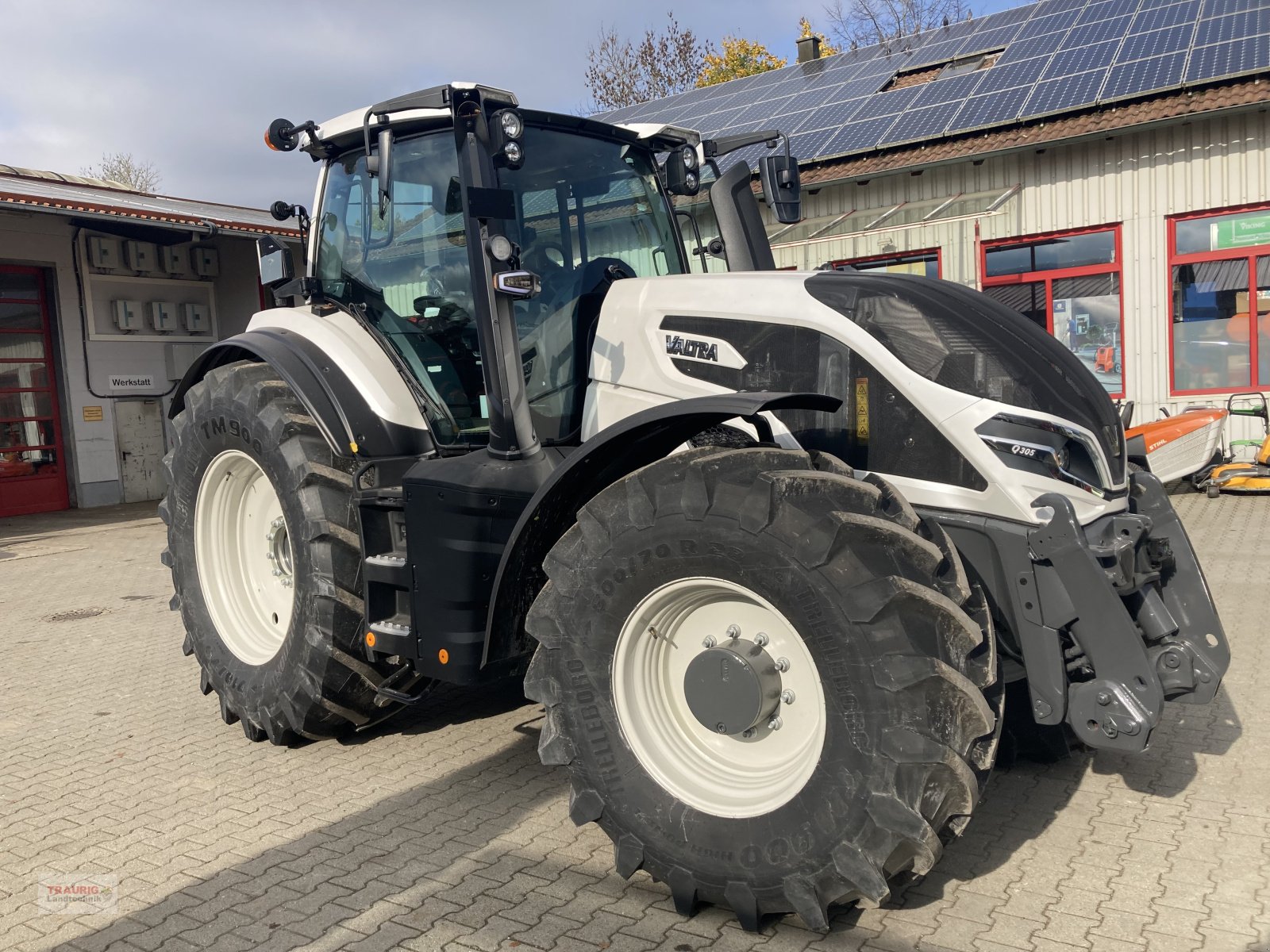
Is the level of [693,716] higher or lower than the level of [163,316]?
lower

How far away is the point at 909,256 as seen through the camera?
1321cm

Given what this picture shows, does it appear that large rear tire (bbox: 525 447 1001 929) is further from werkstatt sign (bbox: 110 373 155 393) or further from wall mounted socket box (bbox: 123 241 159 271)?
wall mounted socket box (bbox: 123 241 159 271)

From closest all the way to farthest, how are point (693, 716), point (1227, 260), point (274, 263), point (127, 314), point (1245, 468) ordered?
point (693, 716), point (274, 263), point (1245, 468), point (1227, 260), point (127, 314)

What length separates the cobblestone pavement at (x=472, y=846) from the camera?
3088 millimetres

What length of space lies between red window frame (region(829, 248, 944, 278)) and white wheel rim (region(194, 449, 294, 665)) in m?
9.01

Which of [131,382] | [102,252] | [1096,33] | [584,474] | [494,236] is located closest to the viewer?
[584,474]

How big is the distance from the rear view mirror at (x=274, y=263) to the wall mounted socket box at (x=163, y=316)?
502 inches

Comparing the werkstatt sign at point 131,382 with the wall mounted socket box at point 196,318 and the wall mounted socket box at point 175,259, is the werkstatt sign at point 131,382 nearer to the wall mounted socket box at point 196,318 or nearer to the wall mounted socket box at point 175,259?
the wall mounted socket box at point 196,318

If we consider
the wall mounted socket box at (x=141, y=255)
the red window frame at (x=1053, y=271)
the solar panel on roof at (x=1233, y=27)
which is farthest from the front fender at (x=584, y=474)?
the wall mounted socket box at (x=141, y=255)

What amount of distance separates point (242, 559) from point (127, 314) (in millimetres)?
12522

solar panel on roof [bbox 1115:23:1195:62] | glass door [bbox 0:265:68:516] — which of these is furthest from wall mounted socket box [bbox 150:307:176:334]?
solar panel on roof [bbox 1115:23:1195:62]

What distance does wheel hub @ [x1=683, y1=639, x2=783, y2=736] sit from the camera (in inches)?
122

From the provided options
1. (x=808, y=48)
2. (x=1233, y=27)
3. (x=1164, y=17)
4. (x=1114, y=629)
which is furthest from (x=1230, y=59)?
(x=1114, y=629)

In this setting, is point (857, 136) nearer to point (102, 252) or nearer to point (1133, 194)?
point (1133, 194)
